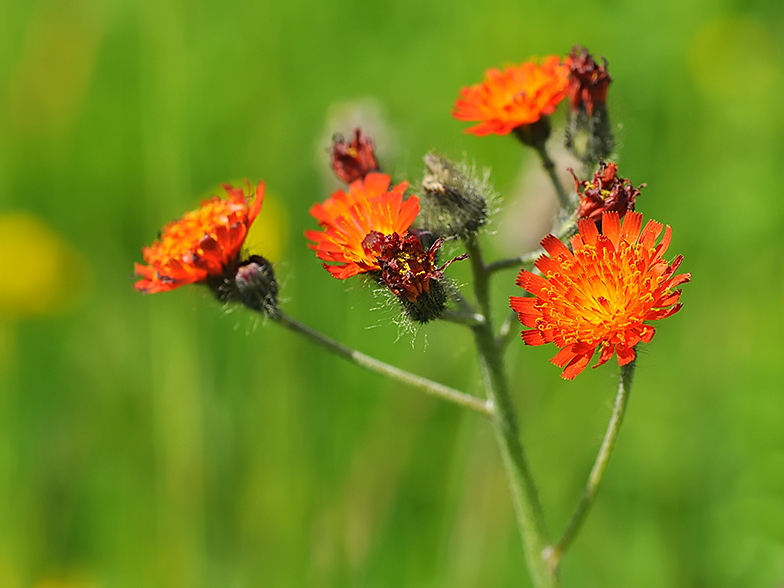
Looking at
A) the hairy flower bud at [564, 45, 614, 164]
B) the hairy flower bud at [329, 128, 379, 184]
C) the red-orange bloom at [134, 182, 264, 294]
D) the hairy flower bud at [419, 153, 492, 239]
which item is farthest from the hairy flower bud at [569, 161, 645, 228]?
the red-orange bloom at [134, 182, 264, 294]

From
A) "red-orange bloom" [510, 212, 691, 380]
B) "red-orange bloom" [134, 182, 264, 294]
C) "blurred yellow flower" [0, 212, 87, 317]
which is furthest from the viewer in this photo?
"blurred yellow flower" [0, 212, 87, 317]

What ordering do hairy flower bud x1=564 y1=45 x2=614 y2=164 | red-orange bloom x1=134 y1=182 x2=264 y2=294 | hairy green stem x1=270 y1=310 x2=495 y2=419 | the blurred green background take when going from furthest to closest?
the blurred green background, hairy flower bud x1=564 y1=45 x2=614 y2=164, red-orange bloom x1=134 y1=182 x2=264 y2=294, hairy green stem x1=270 y1=310 x2=495 y2=419

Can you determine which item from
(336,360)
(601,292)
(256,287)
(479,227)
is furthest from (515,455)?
(336,360)

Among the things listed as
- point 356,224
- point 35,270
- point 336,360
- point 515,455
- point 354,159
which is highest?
point 354,159

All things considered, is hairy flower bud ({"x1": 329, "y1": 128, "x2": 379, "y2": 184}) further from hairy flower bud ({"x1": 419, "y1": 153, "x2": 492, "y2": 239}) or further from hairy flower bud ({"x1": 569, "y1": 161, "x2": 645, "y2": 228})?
hairy flower bud ({"x1": 569, "y1": 161, "x2": 645, "y2": 228})

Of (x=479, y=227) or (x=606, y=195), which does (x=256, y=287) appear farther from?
(x=606, y=195)

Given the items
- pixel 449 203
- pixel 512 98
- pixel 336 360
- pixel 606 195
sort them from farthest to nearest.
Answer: pixel 336 360, pixel 512 98, pixel 449 203, pixel 606 195

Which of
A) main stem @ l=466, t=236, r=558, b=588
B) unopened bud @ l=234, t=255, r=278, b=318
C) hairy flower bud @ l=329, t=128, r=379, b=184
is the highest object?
hairy flower bud @ l=329, t=128, r=379, b=184

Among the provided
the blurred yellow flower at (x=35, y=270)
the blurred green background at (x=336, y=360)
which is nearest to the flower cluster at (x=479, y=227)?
the blurred green background at (x=336, y=360)
